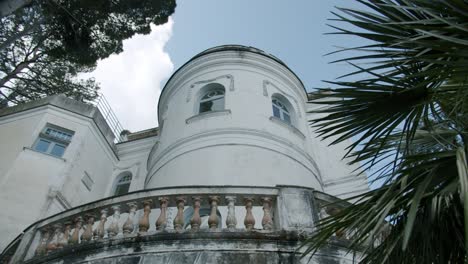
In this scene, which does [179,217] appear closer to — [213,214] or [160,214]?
[160,214]

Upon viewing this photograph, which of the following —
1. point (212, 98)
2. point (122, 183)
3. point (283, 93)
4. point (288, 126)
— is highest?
point (283, 93)

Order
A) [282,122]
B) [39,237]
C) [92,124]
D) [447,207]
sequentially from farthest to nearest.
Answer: [92,124], [282,122], [39,237], [447,207]

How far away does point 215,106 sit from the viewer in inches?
434

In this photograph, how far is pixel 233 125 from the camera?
32.5 feet

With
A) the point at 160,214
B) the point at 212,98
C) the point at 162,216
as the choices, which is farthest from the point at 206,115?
the point at 162,216

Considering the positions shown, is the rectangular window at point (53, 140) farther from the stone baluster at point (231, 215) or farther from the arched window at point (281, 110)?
the stone baluster at point (231, 215)

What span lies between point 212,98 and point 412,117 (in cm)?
845

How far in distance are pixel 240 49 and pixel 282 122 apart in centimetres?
331

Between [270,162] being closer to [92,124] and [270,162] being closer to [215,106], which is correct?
[215,106]

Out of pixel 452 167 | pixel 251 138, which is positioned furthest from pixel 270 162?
pixel 452 167

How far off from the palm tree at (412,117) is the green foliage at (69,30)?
28.2 ft

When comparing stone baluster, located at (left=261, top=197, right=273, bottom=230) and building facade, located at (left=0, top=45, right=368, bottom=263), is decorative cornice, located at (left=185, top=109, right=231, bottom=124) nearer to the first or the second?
building facade, located at (left=0, top=45, right=368, bottom=263)

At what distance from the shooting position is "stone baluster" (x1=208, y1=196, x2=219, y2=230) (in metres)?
5.11

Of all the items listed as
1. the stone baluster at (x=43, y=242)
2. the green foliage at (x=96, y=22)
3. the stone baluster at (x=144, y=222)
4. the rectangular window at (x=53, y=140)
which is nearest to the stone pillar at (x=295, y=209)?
the stone baluster at (x=144, y=222)
